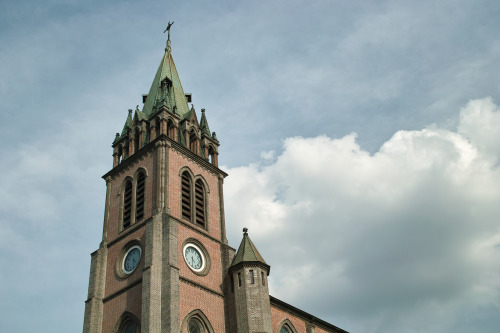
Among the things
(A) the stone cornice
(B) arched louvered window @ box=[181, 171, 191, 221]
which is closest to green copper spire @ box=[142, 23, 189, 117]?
(A) the stone cornice

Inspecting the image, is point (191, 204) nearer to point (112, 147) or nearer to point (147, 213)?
point (147, 213)

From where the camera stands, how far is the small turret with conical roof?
39094mm

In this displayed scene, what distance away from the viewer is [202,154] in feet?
165

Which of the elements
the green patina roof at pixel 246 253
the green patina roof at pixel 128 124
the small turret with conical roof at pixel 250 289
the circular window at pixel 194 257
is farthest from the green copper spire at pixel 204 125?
the circular window at pixel 194 257

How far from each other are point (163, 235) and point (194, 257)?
9.84 feet

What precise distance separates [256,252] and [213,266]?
10.6ft

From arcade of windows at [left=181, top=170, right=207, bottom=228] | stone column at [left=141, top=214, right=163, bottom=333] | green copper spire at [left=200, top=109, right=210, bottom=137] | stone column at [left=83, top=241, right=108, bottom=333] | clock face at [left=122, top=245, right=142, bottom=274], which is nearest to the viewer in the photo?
stone column at [left=141, top=214, right=163, bottom=333]

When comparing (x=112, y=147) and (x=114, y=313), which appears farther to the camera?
(x=112, y=147)

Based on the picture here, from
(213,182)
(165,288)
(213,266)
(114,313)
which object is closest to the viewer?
(165,288)

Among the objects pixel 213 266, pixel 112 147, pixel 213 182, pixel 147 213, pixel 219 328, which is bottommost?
pixel 219 328

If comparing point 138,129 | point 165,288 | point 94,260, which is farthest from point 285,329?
point 138,129

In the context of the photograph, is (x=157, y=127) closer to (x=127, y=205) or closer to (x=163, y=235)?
(x=127, y=205)

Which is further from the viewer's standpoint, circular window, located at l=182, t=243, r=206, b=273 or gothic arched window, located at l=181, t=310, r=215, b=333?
circular window, located at l=182, t=243, r=206, b=273

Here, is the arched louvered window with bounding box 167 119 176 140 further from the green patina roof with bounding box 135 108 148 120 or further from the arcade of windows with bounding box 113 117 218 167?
the green patina roof with bounding box 135 108 148 120
